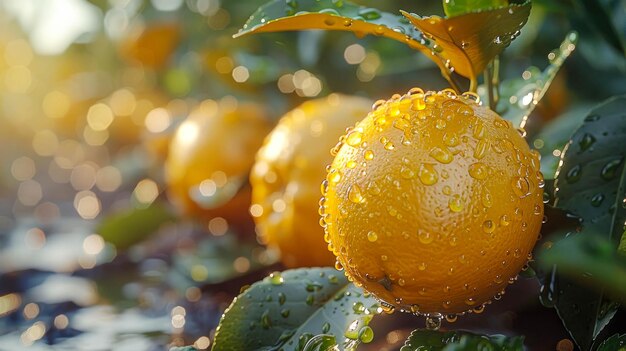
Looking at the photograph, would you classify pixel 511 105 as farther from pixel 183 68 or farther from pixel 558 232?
pixel 183 68

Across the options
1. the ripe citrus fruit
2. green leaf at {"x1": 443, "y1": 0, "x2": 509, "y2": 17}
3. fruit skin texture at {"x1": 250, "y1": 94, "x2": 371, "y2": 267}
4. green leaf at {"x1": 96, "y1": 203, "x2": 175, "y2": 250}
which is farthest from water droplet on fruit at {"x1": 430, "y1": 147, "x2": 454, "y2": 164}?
green leaf at {"x1": 96, "y1": 203, "x2": 175, "y2": 250}

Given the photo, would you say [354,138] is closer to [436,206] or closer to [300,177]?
[436,206]

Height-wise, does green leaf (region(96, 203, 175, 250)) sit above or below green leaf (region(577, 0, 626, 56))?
below

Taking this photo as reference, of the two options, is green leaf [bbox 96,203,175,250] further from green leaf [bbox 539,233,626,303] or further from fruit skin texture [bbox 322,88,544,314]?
green leaf [bbox 539,233,626,303]

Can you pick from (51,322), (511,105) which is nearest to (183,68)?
(51,322)

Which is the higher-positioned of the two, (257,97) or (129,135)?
(257,97)
